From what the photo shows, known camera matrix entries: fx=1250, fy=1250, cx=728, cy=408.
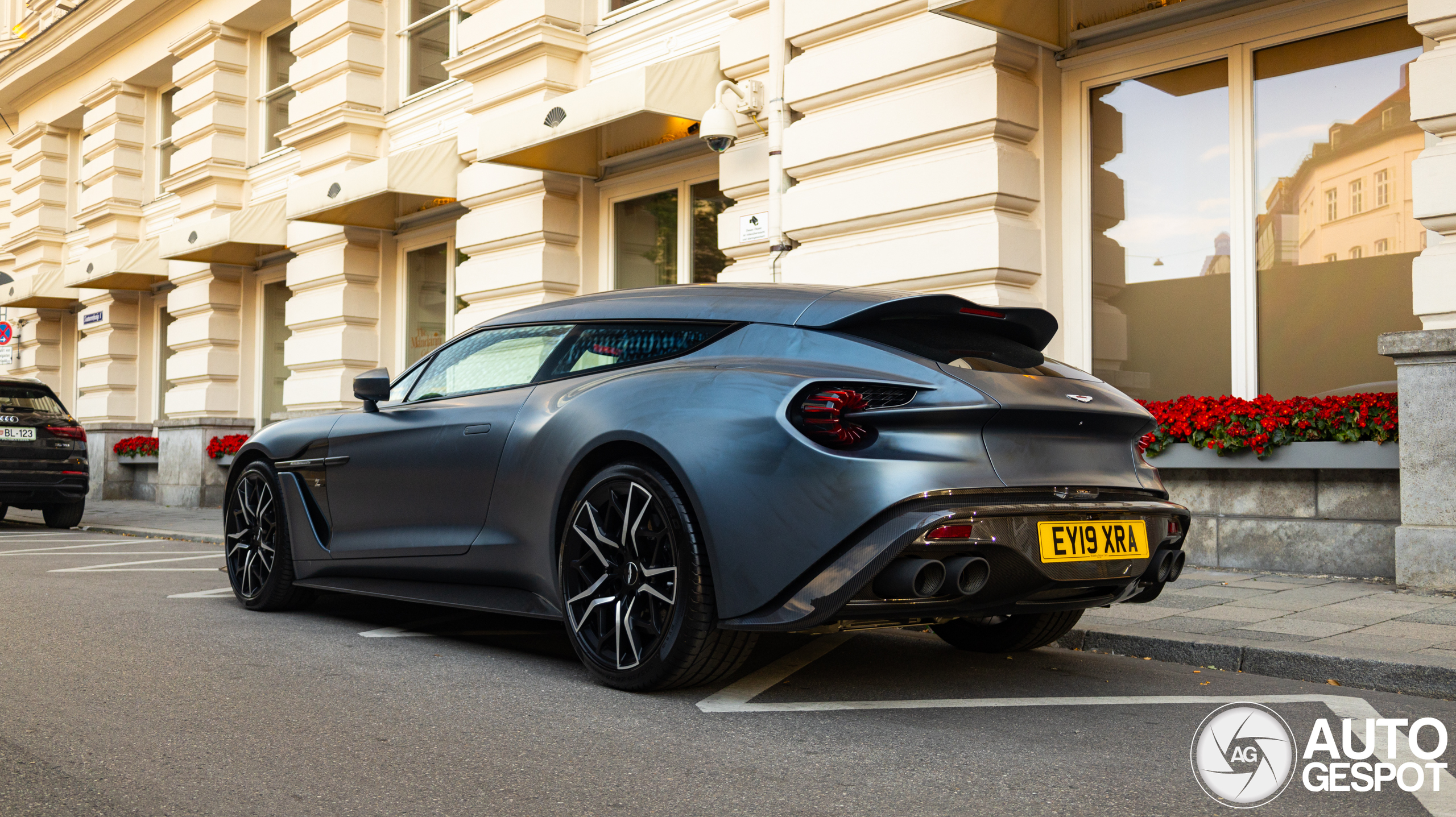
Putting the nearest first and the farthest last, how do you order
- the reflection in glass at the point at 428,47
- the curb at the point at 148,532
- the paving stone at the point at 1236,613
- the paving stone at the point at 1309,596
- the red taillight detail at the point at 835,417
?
the red taillight detail at the point at 835,417
the paving stone at the point at 1236,613
the paving stone at the point at 1309,596
the curb at the point at 148,532
the reflection in glass at the point at 428,47

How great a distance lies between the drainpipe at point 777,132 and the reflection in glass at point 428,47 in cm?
576

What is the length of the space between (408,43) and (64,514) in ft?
21.3

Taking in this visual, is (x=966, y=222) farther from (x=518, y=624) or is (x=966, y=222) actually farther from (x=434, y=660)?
(x=434, y=660)

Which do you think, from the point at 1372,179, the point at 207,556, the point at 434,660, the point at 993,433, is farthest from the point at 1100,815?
the point at 207,556

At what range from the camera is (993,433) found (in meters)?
3.75

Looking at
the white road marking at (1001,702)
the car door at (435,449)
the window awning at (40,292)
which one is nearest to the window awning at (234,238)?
the window awning at (40,292)

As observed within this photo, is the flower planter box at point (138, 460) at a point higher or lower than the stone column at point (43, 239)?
lower

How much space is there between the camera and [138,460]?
19047 millimetres

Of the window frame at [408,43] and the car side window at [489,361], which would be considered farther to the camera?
the window frame at [408,43]

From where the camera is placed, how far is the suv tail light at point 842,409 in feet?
12.0

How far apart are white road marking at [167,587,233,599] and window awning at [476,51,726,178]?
4617mm

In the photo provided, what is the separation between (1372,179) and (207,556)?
856cm

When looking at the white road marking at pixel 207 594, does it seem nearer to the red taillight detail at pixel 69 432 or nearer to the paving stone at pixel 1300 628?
the paving stone at pixel 1300 628

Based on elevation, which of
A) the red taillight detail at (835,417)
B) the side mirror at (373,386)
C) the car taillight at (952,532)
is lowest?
the car taillight at (952,532)
